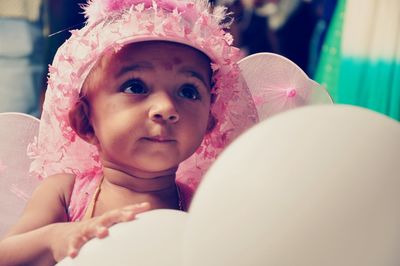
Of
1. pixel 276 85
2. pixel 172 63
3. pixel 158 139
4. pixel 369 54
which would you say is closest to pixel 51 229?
pixel 158 139

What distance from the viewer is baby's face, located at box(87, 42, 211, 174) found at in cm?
80

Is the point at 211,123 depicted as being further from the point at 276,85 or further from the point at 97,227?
the point at 97,227

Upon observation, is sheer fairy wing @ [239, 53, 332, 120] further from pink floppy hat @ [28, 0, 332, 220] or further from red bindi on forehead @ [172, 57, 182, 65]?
red bindi on forehead @ [172, 57, 182, 65]

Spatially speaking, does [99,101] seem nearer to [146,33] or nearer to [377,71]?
[146,33]

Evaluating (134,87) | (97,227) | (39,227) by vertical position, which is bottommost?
(39,227)

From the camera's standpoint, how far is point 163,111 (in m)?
0.78

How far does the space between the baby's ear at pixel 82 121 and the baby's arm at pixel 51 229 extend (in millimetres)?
82

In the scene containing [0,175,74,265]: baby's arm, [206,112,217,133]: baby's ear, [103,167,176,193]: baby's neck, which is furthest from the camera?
[206,112,217,133]: baby's ear

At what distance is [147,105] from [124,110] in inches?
1.4

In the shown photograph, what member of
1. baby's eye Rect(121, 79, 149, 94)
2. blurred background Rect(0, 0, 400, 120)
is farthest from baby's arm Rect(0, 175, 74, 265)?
blurred background Rect(0, 0, 400, 120)

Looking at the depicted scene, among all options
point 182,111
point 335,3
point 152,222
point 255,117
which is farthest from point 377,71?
point 152,222

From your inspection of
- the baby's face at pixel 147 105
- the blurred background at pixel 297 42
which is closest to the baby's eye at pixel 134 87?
the baby's face at pixel 147 105

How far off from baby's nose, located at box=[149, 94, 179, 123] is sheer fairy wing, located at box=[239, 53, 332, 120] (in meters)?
0.28

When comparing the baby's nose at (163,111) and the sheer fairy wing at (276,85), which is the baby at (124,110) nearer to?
the baby's nose at (163,111)
